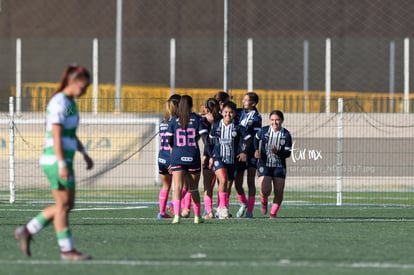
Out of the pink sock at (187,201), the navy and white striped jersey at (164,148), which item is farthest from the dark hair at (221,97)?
the pink sock at (187,201)

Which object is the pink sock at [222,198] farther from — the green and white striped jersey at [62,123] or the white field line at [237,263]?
the green and white striped jersey at [62,123]

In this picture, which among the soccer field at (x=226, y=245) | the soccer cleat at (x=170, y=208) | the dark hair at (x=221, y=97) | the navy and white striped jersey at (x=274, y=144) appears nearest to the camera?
the soccer field at (x=226, y=245)

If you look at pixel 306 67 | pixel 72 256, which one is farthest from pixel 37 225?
pixel 306 67

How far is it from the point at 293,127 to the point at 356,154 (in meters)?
2.02

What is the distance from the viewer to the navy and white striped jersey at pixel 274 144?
17.8 meters

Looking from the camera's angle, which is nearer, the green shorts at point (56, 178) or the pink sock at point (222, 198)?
the green shorts at point (56, 178)

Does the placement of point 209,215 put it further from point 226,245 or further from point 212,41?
point 212,41

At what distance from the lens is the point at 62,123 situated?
1119 cm

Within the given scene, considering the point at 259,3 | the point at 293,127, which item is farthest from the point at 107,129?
the point at 259,3

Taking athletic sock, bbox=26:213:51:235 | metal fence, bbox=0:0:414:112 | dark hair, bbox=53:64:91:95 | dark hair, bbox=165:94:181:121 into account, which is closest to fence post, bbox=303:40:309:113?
metal fence, bbox=0:0:414:112

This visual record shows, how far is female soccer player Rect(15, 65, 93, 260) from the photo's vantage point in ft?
36.6

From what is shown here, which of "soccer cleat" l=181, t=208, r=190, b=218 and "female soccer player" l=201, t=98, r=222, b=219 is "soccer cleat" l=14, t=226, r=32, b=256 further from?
"soccer cleat" l=181, t=208, r=190, b=218

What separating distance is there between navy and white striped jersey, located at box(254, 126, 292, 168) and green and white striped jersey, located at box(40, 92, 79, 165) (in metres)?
6.78

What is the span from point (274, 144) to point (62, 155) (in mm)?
7085
